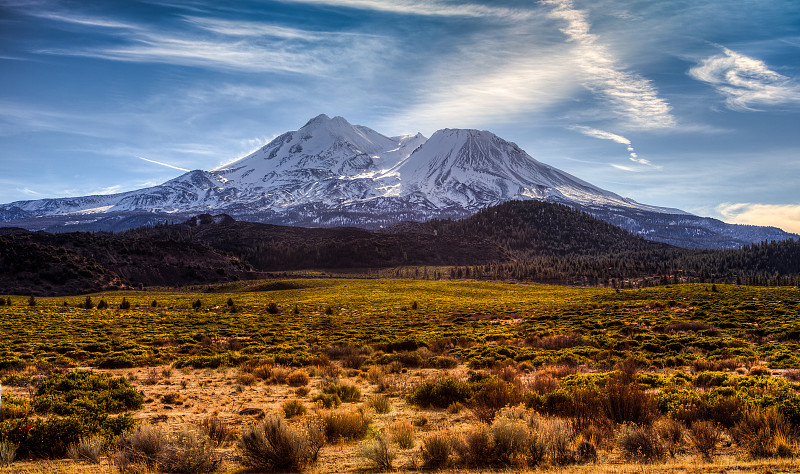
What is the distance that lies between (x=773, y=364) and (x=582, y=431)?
1174 centimetres

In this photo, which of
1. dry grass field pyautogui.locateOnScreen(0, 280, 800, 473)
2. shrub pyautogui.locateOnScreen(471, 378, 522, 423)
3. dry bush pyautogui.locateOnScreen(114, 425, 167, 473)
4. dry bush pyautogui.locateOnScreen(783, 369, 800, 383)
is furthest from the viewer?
dry bush pyautogui.locateOnScreen(783, 369, 800, 383)

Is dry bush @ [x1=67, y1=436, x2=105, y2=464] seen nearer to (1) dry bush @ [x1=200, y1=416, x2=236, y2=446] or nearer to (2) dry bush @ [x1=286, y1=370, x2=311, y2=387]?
(1) dry bush @ [x1=200, y1=416, x2=236, y2=446]

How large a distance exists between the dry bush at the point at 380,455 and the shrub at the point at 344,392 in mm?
4679

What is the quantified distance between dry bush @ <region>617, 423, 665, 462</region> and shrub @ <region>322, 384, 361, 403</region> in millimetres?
6485

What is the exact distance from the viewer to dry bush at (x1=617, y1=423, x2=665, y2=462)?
6.49m

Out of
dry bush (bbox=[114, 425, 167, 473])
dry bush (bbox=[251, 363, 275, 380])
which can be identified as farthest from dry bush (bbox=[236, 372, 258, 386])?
dry bush (bbox=[114, 425, 167, 473])

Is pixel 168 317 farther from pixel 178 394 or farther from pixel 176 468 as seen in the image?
A: pixel 176 468

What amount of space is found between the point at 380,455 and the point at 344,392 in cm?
518

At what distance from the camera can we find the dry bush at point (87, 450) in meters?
6.51

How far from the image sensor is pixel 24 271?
72.6 m

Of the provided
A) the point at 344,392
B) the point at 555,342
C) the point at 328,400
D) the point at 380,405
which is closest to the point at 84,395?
the point at 328,400

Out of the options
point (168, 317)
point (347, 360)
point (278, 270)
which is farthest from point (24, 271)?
point (347, 360)

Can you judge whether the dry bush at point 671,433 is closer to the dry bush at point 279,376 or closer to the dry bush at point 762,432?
the dry bush at point 762,432

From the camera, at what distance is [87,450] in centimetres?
660
